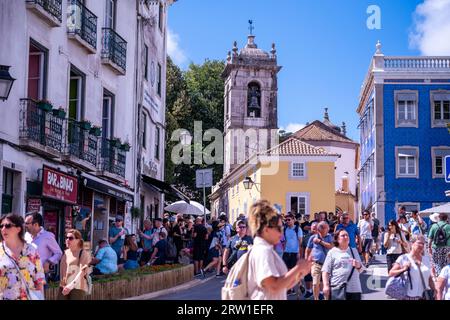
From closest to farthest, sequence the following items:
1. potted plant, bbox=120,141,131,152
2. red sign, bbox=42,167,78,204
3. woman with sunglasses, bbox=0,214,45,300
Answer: woman with sunglasses, bbox=0,214,45,300 < red sign, bbox=42,167,78,204 < potted plant, bbox=120,141,131,152

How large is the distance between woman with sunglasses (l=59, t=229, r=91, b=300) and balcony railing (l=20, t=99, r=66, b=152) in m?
7.75

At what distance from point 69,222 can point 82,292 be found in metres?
11.0

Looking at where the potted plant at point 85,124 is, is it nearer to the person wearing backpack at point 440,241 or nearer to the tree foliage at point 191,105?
the person wearing backpack at point 440,241

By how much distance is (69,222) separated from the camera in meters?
22.6

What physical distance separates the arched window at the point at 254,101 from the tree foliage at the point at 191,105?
294cm

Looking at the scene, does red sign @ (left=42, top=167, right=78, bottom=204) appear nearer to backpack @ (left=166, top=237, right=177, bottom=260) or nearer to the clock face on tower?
backpack @ (left=166, top=237, right=177, bottom=260)

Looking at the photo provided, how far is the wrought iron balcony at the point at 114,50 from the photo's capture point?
25875mm

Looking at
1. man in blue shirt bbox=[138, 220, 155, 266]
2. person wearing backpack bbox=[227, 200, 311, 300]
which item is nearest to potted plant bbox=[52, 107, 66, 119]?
man in blue shirt bbox=[138, 220, 155, 266]

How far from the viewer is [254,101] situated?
68688 millimetres

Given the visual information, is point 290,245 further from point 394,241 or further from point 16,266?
point 16,266

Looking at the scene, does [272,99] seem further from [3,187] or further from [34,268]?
[34,268]

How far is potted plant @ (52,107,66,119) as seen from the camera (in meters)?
20.6

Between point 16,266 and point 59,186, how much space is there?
41.4 ft
